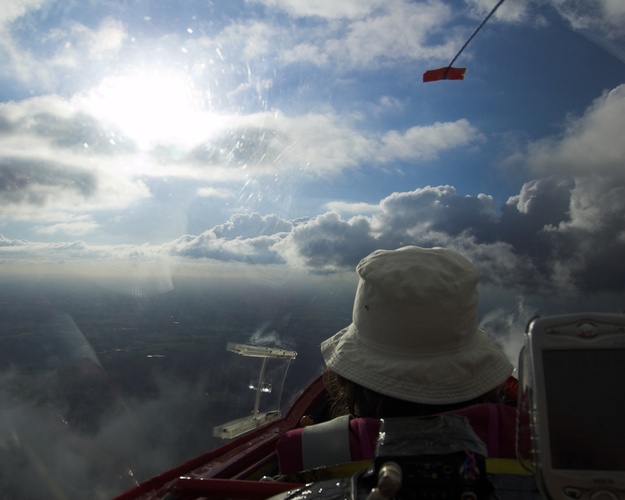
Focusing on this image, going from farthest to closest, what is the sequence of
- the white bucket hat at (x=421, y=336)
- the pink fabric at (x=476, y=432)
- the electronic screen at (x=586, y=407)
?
the white bucket hat at (x=421, y=336), the pink fabric at (x=476, y=432), the electronic screen at (x=586, y=407)

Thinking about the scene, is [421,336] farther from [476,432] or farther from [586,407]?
[586,407]

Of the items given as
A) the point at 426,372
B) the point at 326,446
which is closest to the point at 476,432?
the point at 426,372

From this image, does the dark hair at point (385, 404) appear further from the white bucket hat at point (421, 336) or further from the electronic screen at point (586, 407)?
the electronic screen at point (586, 407)

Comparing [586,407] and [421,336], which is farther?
[421,336]

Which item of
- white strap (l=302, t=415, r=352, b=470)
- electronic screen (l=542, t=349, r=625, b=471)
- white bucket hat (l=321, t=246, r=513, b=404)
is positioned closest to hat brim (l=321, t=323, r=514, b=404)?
white bucket hat (l=321, t=246, r=513, b=404)

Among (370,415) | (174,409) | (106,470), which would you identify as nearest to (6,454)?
(106,470)

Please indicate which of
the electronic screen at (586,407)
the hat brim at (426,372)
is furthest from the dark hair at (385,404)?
the electronic screen at (586,407)

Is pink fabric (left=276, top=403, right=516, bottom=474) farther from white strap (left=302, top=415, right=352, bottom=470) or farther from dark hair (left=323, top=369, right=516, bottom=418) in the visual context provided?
dark hair (left=323, top=369, right=516, bottom=418)
